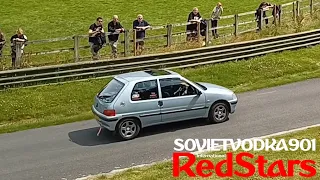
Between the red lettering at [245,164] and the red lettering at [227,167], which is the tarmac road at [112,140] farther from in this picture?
the red lettering at [245,164]

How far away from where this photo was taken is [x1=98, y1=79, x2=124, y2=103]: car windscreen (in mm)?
14255

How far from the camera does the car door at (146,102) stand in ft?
46.5

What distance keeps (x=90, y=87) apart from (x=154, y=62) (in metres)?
2.71

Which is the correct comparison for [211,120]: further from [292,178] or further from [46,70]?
[46,70]

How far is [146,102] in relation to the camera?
46.8ft

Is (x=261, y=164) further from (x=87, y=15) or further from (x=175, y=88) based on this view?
(x=87, y=15)

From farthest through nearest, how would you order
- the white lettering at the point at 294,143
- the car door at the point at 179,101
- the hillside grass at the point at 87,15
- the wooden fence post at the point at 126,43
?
the hillside grass at the point at 87,15 → the wooden fence post at the point at 126,43 → the car door at the point at 179,101 → the white lettering at the point at 294,143

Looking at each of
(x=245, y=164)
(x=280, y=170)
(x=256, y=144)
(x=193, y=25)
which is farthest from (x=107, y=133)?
(x=193, y=25)

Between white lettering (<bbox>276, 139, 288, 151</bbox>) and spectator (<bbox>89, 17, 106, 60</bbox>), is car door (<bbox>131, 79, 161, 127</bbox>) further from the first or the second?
spectator (<bbox>89, 17, 106, 60</bbox>)

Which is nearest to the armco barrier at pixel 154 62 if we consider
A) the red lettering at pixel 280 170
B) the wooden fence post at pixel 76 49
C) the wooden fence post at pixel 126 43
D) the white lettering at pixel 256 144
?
the wooden fence post at pixel 76 49

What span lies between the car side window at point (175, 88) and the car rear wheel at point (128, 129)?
1.08 metres

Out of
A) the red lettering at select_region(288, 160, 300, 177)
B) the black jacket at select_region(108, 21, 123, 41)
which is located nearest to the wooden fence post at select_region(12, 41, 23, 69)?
the black jacket at select_region(108, 21, 123, 41)

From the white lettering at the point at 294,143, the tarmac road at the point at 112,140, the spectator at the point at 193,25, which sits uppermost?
the spectator at the point at 193,25

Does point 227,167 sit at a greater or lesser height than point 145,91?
lesser
